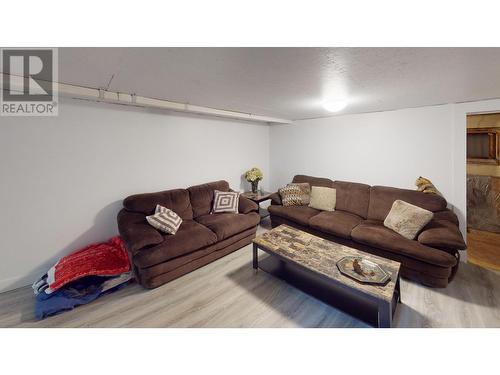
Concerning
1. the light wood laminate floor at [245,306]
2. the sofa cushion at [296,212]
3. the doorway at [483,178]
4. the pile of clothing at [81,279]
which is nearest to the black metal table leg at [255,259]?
the light wood laminate floor at [245,306]

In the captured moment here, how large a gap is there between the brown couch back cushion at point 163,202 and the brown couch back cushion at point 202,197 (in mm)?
83

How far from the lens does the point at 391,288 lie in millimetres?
1540

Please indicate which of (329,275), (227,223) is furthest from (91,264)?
(329,275)

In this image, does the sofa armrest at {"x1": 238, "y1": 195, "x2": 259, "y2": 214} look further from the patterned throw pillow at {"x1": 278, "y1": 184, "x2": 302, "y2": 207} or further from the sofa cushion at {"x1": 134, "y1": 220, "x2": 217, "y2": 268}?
the sofa cushion at {"x1": 134, "y1": 220, "x2": 217, "y2": 268}

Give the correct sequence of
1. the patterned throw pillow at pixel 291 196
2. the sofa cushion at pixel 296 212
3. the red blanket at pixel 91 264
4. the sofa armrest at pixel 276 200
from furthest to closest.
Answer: the sofa armrest at pixel 276 200, the patterned throw pillow at pixel 291 196, the sofa cushion at pixel 296 212, the red blanket at pixel 91 264

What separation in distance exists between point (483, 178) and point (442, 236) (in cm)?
271

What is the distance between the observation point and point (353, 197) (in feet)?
10.7

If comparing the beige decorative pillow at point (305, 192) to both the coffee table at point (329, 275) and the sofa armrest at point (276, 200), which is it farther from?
the coffee table at point (329, 275)

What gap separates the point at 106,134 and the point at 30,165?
2.61ft

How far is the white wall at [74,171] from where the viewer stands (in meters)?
2.09

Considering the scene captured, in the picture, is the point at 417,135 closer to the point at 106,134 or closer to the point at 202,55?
the point at 202,55

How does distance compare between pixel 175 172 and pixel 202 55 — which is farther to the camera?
pixel 175 172
